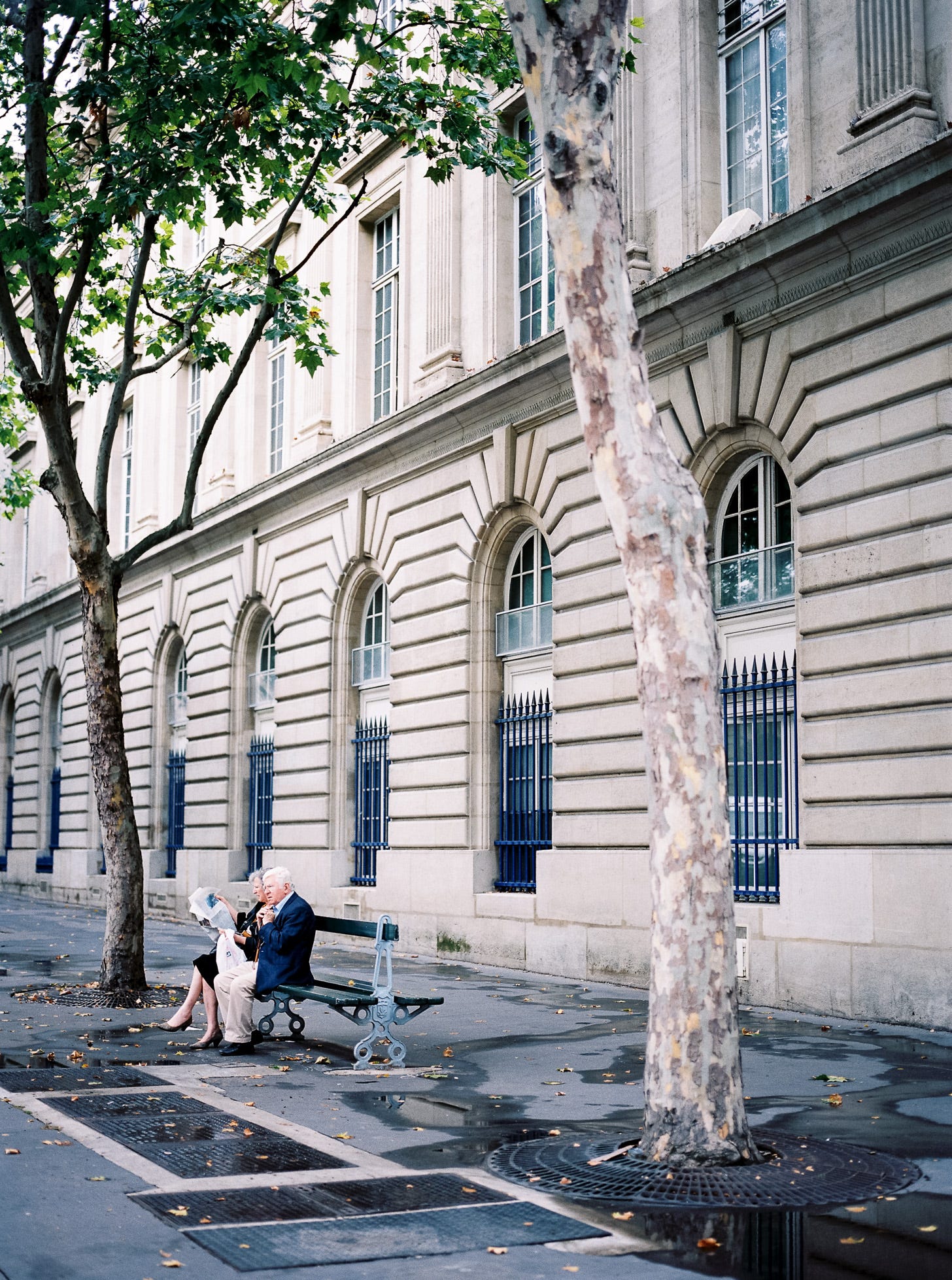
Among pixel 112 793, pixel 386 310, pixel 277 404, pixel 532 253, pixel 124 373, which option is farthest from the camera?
pixel 277 404

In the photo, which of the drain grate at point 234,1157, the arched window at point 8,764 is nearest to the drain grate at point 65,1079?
the drain grate at point 234,1157

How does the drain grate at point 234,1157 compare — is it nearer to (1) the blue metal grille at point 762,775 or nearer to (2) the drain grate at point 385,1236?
(2) the drain grate at point 385,1236

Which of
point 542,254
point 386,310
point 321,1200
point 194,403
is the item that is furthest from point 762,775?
point 194,403

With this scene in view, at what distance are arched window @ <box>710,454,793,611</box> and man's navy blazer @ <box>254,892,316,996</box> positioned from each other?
6148mm

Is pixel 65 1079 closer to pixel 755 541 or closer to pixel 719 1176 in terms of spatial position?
pixel 719 1176

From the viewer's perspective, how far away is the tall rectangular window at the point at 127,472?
114 feet

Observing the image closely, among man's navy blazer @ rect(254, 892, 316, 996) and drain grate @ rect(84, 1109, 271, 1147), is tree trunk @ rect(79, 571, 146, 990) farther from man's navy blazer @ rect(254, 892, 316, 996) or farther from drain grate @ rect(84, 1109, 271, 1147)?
drain grate @ rect(84, 1109, 271, 1147)

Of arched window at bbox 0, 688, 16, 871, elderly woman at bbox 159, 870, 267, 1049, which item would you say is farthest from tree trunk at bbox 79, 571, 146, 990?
arched window at bbox 0, 688, 16, 871

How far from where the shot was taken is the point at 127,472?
35094 mm

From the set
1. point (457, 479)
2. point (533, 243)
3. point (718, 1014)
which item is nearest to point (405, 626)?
point (457, 479)

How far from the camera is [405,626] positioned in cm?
2114

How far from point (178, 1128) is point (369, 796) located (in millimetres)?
14549

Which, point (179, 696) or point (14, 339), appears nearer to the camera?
point (14, 339)

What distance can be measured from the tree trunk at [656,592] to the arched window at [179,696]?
23.6 metres
